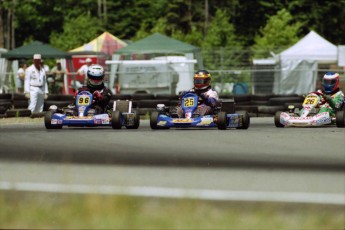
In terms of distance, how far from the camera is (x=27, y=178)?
25.8ft

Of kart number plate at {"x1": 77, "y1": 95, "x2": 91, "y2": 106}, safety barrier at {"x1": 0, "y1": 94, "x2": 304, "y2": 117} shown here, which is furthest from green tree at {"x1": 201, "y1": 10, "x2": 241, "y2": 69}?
kart number plate at {"x1": 77, "y1": 95, "x2": 91, "y2": 106}

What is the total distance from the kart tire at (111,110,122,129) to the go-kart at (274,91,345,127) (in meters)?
2.57

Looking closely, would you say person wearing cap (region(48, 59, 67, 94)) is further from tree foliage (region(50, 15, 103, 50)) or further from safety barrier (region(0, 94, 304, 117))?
tree foliage (region(50, 15, 103, 50))

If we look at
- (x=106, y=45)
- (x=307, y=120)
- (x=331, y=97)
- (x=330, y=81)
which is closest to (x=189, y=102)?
(x=307, y=120)

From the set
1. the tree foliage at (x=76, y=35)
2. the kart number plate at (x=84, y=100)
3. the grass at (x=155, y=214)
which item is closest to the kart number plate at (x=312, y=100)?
the kart number plate at (x=84, y=100)

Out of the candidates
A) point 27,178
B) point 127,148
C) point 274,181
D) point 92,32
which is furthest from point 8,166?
point 92,32

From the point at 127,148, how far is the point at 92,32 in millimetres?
50087

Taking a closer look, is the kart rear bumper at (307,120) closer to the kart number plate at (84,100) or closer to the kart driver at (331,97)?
the kart driver at (331,97)

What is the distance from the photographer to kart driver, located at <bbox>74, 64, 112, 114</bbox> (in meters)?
15.5

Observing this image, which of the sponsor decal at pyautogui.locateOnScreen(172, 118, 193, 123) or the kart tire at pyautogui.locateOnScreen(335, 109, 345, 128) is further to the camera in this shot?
the kart tire at pyautogui.locateOnScreen(335, 109, 345, 128)

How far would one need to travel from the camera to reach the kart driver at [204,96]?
1483 centimetres

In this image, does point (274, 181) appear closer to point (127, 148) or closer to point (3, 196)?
point (3, 196)

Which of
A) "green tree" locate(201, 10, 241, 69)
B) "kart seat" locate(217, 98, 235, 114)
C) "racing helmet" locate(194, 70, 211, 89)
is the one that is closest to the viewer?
"kart seat" locate(217, 98, 235, 114)

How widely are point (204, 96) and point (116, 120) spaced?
147 cm
